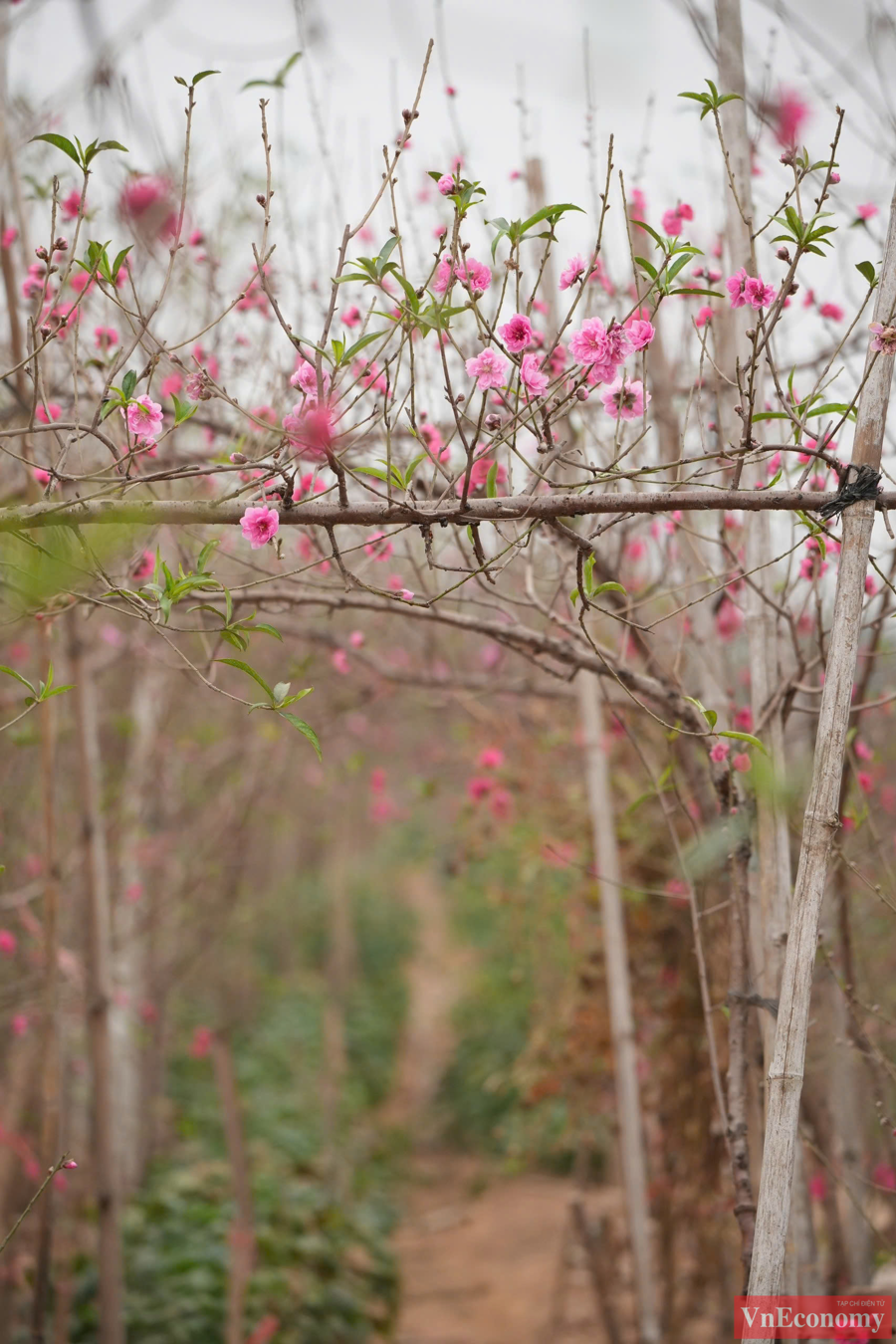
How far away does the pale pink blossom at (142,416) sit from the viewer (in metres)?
1.42

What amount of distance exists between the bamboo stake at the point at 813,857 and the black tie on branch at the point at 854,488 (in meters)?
0.01

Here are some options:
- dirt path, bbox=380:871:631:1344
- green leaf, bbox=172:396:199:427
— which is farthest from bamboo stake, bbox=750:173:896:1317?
dirt path, bbox=380:871:631:1344

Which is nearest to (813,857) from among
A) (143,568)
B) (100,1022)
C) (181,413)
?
(181,413)

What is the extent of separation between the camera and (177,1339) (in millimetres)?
3598

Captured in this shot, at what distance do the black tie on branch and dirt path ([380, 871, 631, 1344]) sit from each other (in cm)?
317

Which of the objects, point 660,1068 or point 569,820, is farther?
point 569,820

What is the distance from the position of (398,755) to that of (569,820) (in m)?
4.62

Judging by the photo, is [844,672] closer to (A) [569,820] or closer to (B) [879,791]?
(B) [879,791]

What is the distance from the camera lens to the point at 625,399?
1.52 m

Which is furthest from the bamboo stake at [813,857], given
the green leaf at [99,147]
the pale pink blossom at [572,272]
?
the green leaf at [99,147]

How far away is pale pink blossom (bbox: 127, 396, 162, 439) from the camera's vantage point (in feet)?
4.66

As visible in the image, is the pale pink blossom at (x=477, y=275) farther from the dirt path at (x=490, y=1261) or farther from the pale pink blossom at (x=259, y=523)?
the dirt path at (x=490, y=1261)

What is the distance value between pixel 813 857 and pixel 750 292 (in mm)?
840

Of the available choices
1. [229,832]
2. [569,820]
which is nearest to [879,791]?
[569,820]
